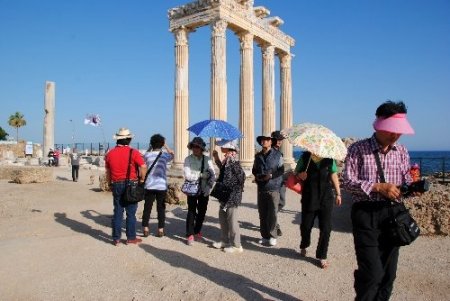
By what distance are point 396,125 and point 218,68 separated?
1559 centimetres

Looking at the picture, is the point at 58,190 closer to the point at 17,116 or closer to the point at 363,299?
the point at 363,299

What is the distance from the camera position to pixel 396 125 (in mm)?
3039

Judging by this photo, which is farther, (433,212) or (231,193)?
(433,212)

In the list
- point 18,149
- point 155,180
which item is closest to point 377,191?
point 155,180

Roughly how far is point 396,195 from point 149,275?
3219mm

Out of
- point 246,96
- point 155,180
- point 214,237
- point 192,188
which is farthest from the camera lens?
→ point 246,96

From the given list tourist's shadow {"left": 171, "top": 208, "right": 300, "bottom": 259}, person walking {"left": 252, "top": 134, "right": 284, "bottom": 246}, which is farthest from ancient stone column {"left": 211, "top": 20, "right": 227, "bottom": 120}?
person walking {"left": 252, "top": 134, "right": 284, "bottom": 246}

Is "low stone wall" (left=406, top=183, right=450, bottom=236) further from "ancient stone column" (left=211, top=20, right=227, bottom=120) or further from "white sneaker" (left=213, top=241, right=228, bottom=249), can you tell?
"ancient stone column" (left=211, top=20, right=227, bottom=120)

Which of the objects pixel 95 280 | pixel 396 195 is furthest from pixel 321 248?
pixel 95 280

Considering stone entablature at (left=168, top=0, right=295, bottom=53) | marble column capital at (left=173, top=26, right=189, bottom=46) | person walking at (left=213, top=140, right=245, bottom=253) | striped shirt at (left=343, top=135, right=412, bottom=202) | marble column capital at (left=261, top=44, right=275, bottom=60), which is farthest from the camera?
marble column capital at (left=261, top=44, right=275, bottom=60)

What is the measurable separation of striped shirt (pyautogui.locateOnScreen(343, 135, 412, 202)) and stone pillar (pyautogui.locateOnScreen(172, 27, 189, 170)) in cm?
1633

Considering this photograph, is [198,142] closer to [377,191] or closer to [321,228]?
[321,228]

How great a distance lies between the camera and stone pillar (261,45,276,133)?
21.9m

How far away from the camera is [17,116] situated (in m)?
72.2
